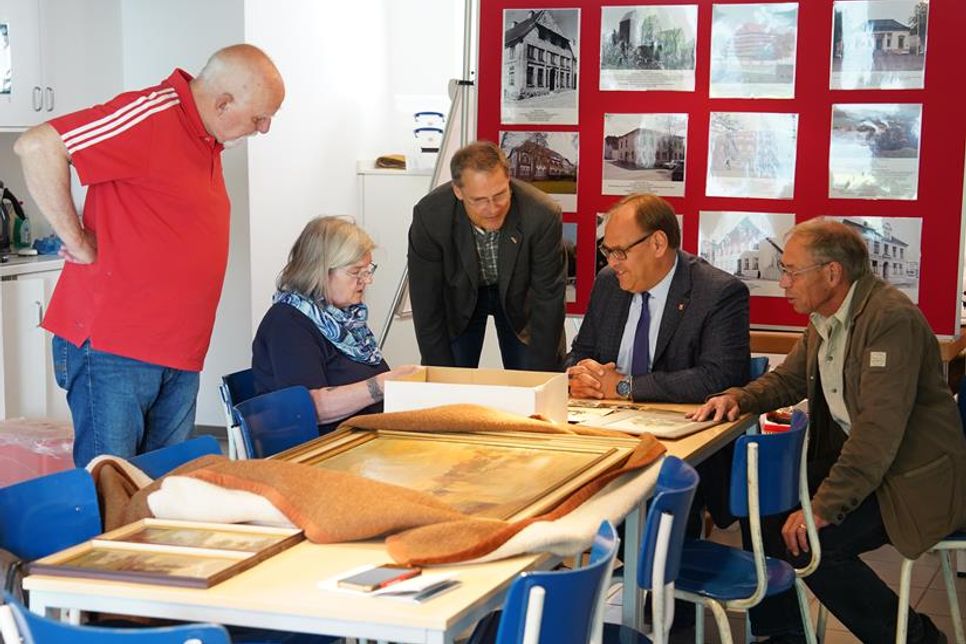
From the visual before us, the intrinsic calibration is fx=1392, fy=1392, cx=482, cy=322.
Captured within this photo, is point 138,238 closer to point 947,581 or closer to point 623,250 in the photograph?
point 623,250

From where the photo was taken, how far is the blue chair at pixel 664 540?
8.13 feet

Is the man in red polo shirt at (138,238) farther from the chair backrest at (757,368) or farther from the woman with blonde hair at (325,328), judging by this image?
the chair backrest at (757,368)

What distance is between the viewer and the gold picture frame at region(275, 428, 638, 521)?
7.96 feet

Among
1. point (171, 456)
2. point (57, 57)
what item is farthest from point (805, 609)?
point (57, 57)

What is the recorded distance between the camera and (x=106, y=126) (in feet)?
11.1

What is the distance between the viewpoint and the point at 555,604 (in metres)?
1.89

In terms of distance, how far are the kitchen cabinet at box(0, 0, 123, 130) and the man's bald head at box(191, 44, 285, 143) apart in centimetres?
284

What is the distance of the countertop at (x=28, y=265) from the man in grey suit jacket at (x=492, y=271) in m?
2.15

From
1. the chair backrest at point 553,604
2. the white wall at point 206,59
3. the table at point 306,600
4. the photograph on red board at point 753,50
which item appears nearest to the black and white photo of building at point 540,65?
the photograph on red board at point 753,50

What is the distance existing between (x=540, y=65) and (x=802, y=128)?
975 millimetres

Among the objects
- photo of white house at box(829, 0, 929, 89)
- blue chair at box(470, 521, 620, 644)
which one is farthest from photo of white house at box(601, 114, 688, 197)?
blue chair at box(470, 521, 620, 644)

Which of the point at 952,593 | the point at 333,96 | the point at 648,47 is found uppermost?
the point at 648,47

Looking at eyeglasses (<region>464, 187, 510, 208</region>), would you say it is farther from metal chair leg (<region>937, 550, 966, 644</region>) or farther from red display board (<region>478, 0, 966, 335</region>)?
metal chair leg (<region>937, 550, 966, 644</region>)

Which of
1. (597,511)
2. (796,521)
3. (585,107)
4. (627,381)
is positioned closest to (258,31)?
(585,107)
